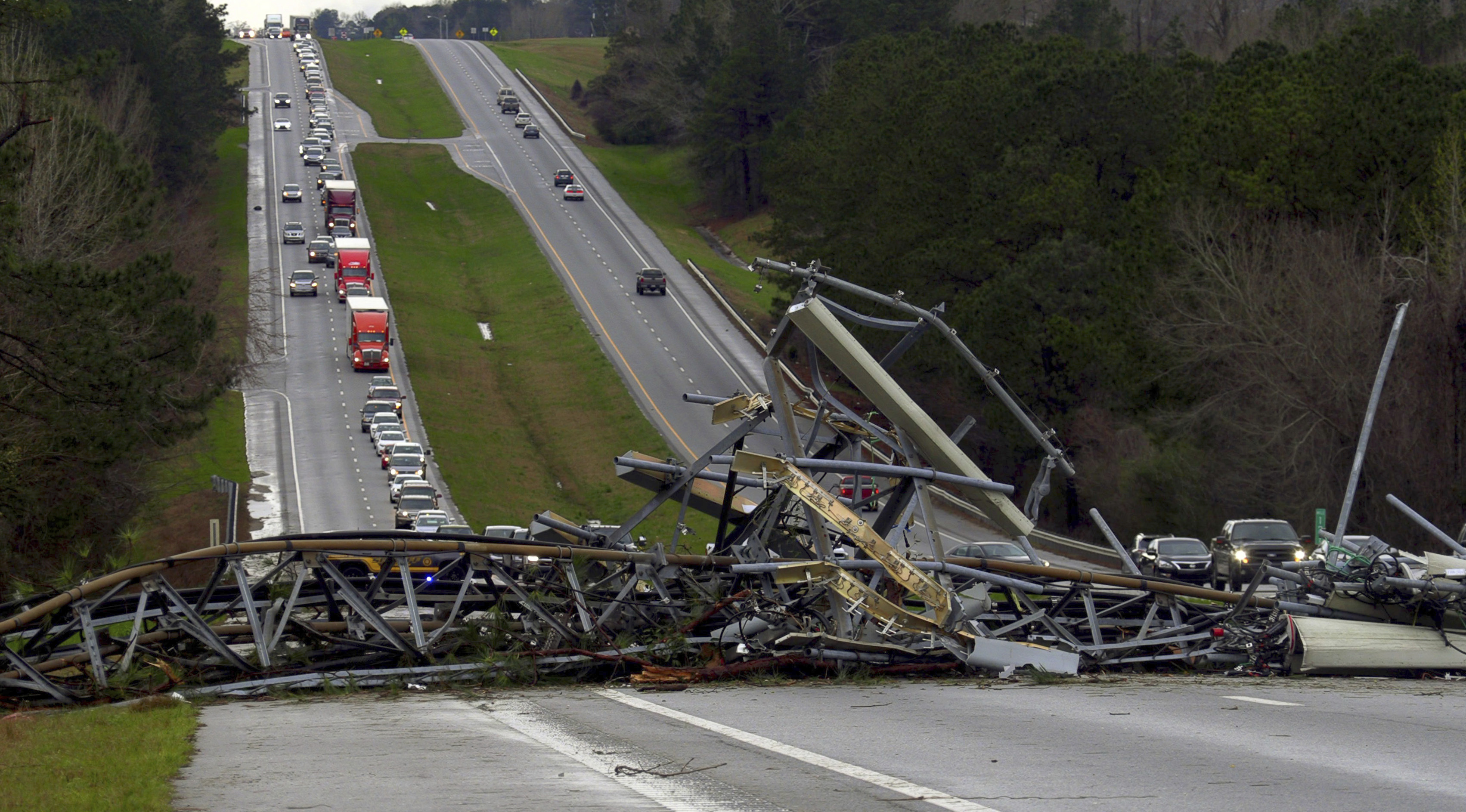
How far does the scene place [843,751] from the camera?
41.2 ft

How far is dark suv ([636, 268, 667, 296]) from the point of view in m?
99.4

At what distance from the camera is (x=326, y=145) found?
139750mm

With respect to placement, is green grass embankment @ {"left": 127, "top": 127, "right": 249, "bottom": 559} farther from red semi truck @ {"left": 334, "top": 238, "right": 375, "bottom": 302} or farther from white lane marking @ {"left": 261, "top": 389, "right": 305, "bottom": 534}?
red semi truck @ {"left": 334, "top": 238, "right": 375, "bottom": 302}

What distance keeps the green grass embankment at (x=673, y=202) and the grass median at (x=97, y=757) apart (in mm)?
81114

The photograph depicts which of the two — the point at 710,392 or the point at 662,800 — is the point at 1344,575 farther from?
the point at 710,392

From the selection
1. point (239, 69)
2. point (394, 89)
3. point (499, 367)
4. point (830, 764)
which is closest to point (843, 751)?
point (830, 764)

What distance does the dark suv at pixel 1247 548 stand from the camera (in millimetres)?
37500

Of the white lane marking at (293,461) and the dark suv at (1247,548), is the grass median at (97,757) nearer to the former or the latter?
the dark suv at (1247,548)

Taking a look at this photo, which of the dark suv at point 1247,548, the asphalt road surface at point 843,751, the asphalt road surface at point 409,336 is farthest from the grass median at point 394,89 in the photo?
the asphalt road surface at point 843,751

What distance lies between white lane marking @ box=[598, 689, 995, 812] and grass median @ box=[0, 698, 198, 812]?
14.6 feet

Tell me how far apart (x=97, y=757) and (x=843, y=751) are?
5.86m

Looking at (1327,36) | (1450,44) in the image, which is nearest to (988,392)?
A: (1327,36)

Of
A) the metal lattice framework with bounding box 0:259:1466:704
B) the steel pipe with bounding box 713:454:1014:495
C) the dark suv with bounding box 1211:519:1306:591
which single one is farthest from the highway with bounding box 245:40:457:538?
the steel pipe with bounding box 713:454:1014:495

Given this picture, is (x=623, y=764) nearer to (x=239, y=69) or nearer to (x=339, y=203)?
(x=339, y=203)
